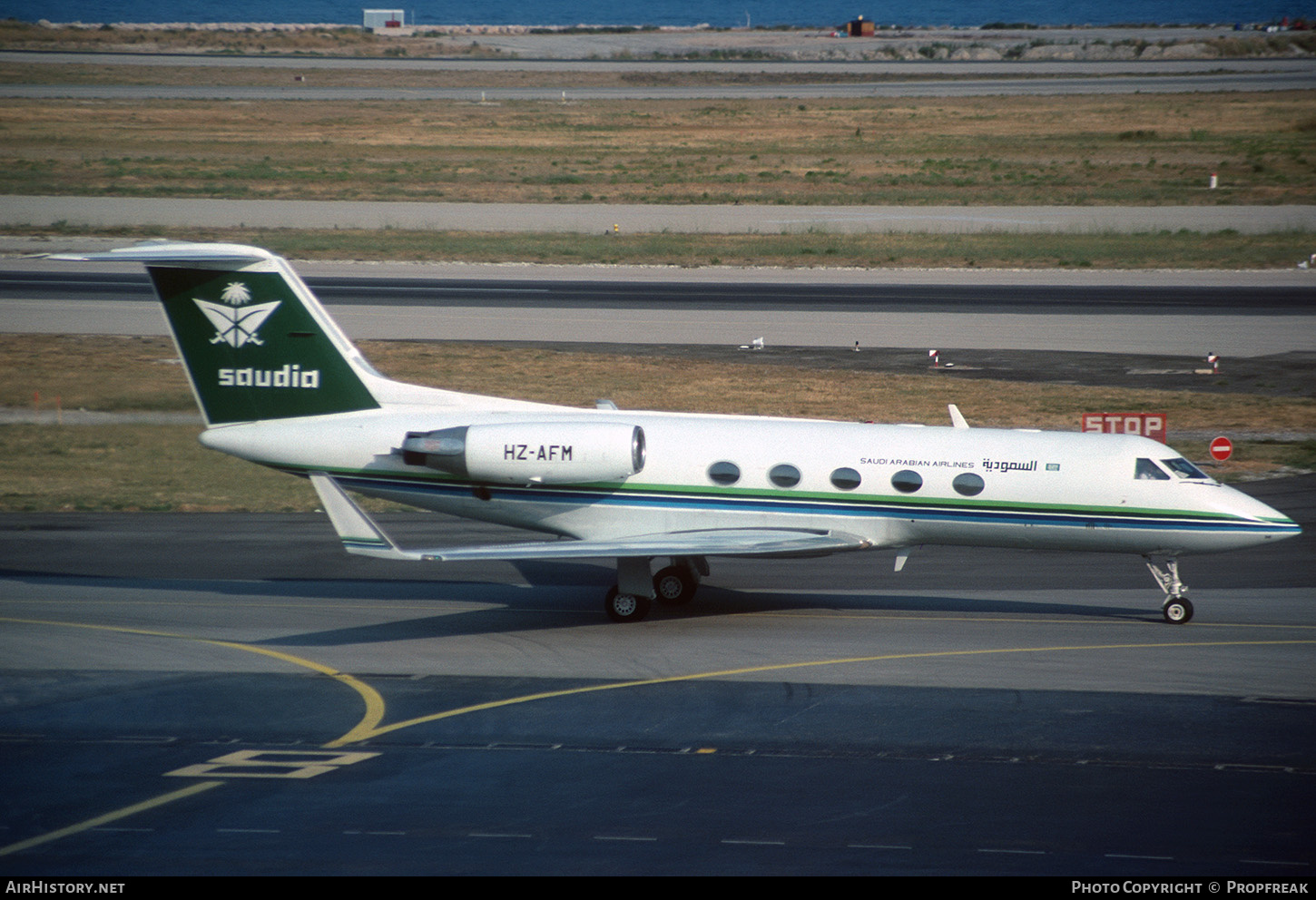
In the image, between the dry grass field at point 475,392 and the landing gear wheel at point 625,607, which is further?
the dry grass field at point 475,392

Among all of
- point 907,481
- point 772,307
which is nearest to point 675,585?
point 907,481

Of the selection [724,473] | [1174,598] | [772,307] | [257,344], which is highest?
[257,344]

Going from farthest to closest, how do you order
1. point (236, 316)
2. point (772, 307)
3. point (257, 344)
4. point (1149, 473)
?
1. point (772, 307)
2. point (257, 344)
3. point (236, 316)
4. point (1149, 473)

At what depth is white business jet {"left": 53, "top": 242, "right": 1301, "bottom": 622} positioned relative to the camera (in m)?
23.0

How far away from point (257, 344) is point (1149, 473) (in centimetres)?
1532

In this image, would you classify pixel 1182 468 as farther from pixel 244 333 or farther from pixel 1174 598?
pixel 244 333

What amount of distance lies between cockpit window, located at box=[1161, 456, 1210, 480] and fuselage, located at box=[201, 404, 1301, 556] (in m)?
0.03

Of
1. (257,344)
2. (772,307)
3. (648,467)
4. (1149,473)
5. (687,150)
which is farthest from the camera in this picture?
(687,150)

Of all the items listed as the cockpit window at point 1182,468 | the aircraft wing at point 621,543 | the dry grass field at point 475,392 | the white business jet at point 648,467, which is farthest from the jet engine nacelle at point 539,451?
the dry grass field at point 475,392

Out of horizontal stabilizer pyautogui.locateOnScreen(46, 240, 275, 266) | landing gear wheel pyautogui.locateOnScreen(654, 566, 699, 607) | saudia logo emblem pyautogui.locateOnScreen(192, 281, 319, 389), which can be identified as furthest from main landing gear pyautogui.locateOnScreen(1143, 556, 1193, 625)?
horizontal stabilizer pyautogui.locateOnScreen(46, 240, 275, 266)

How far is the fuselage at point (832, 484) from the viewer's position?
23.0 metres

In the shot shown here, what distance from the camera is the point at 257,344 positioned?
2442 cm

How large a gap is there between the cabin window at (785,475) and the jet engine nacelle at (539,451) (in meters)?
2.36

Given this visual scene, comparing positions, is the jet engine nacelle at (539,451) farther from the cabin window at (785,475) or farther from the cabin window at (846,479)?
the cabin window at (846,479)
